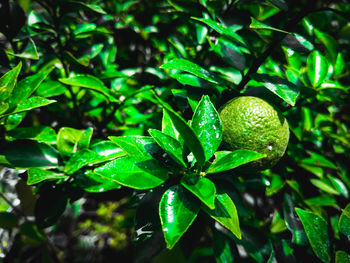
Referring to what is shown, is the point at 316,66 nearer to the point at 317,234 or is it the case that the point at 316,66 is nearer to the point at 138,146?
the point at 317,234

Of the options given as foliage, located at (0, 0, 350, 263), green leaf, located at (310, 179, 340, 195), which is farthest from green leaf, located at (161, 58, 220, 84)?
green leaf, located at (310, 179, 340, 195)

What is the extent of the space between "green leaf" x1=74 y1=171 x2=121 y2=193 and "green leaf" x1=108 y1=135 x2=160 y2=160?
190 mm

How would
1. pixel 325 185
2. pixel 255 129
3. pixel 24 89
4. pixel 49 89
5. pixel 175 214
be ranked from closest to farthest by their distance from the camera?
pixel 175 214
pixel 255 129
pixel 24 89
pixel 49 89
pixel 325 185

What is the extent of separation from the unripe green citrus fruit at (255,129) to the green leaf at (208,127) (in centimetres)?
6

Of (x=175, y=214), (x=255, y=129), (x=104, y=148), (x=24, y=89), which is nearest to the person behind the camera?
(x=175, y=214)

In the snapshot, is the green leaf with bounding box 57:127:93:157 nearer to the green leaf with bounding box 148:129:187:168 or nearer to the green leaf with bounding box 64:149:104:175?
Result: the green leaf with bounding box 64:149:104:175

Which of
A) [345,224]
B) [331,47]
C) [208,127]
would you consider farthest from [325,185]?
[208,127]

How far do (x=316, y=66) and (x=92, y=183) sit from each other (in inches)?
38.6

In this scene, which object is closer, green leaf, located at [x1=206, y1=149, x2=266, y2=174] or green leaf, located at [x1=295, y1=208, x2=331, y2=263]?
green leaf, located at [x1=206, y1=149, x2=266, y2=174]

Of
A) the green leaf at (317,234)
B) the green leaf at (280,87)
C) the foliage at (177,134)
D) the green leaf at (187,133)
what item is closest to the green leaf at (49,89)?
the foliage at (177,134)

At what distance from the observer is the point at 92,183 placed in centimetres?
82

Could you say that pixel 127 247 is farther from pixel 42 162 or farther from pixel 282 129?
pixel 282 129

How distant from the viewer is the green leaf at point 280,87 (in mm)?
720

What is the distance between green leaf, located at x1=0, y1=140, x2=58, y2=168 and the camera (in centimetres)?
79
